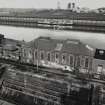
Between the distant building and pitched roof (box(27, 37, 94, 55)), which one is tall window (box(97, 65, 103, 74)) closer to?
the distant building

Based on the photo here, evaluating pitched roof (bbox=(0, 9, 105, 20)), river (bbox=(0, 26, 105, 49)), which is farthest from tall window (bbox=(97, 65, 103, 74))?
pitched roof (bbox=(0, 9, 105, 20))

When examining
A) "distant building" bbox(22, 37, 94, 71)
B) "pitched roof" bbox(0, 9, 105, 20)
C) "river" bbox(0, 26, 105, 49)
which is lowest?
"distant building" bbox(22, 37, 94, 71)

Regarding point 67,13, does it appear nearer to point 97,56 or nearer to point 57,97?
point 97,56

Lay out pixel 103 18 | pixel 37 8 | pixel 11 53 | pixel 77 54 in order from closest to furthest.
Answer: pixel 103 18 < pixel 77 54 < pixel 37 8 < pixel 11 53

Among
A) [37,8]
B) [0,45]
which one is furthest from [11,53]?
[37,8]

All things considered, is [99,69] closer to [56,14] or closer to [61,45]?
[61,45]

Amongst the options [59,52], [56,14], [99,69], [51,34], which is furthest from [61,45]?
[99,69]
